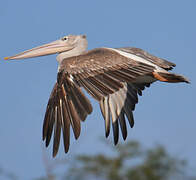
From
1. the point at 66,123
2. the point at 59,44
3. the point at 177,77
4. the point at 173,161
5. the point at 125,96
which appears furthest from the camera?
the point at 173,161

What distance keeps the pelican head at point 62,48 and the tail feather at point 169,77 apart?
1973 mm

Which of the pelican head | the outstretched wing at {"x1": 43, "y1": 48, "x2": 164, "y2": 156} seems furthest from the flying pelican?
the pelican head

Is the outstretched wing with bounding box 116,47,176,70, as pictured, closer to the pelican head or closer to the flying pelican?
the flying pelican

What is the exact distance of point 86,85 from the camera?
8.75 m

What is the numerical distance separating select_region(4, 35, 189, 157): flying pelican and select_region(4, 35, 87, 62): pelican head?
1195 millimetres

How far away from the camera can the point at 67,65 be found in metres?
9.32

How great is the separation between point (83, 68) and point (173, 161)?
1795 cm

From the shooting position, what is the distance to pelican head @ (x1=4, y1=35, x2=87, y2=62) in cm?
1133

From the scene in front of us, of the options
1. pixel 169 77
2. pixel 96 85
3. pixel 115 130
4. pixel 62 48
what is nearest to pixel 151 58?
pixel 169 77

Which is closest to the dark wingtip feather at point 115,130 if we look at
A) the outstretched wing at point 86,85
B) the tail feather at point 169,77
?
the outstretched wing at point 86,85

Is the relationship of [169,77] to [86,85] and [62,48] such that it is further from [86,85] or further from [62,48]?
[62,48]

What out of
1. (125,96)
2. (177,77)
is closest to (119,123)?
(125,96)

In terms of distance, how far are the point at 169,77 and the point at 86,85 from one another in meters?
2.01

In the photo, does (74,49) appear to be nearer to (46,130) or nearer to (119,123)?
(119,123)
